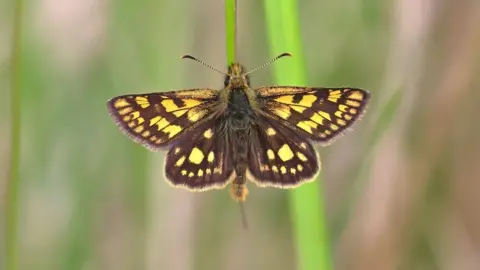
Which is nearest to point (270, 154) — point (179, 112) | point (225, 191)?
point (179, 112)

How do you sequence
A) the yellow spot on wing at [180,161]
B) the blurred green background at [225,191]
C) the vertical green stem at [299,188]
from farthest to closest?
the blurred green background at [225,191]
the yellow spot on wing at [180,161]
the vertical green stem at [299,188]

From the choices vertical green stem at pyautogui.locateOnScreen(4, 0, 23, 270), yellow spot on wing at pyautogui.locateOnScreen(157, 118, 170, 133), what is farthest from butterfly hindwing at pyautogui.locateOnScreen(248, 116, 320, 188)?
vertical green stem at pyautogui.locateOnScreen(4, 0, 23, 270)

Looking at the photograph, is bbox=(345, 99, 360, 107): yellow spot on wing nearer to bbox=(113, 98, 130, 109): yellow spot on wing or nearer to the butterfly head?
the butterfly head

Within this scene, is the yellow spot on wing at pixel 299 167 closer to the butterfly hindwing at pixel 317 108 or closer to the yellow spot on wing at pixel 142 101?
the butterfly hindwing at pixel 317 108

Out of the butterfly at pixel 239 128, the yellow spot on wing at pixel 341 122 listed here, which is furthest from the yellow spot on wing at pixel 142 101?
the yellow spot on wing at pixel 341 122

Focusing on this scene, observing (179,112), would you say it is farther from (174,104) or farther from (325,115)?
(325,115)

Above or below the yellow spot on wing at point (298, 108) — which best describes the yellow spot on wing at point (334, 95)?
above

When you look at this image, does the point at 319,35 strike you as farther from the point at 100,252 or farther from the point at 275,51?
the point at 100,252
